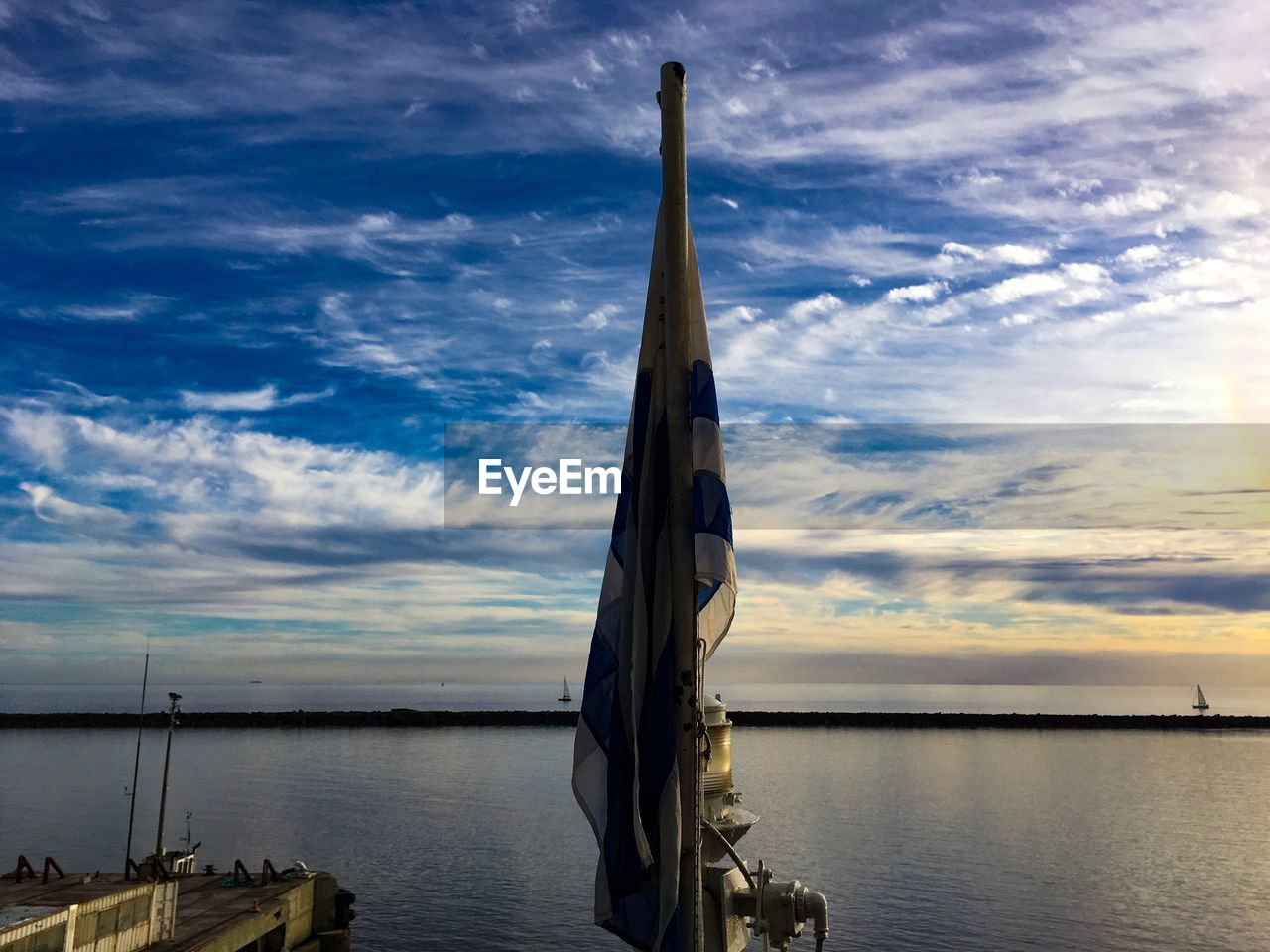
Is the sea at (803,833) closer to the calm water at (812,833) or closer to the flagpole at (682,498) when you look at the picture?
the calm water at (812,833)

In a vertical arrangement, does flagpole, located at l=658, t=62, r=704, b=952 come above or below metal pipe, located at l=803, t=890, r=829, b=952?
above

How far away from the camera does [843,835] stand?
243 feet

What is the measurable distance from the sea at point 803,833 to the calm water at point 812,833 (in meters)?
0.26

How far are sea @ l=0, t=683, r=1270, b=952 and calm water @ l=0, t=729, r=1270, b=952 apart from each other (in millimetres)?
262

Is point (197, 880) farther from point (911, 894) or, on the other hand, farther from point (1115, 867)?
point (1115, 867)

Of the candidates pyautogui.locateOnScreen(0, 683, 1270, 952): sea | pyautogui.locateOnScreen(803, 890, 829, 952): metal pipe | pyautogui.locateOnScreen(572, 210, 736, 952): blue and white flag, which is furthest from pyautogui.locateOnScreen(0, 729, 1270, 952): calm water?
pyautogui.locateOnScreen(572, 210, 736, 952): blue and white flag

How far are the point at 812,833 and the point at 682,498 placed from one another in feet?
249

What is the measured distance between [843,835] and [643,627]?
245 feet

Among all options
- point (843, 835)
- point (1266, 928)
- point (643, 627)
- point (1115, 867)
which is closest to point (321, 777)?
point (843, 835)

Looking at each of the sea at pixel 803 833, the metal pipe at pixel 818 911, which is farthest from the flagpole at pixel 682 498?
the sea at pixel 803 833

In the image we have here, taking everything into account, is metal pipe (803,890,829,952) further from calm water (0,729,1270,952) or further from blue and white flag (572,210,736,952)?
calm water (0,729,1270,952)

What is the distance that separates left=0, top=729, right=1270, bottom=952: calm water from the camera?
4959 cm

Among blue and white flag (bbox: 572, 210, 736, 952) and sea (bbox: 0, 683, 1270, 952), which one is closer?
blue and white flag (bbox: 572, 210, 736, 952)

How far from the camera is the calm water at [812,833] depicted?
49.6m
